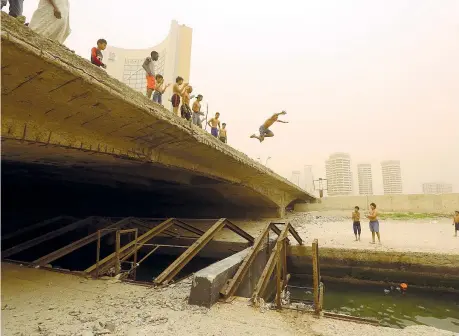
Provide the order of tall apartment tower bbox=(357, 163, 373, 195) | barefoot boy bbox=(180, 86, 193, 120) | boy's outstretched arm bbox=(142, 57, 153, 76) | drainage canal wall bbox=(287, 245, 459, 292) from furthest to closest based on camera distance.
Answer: tall apartment tower bbox=(357, 163, 373, 195) → barefoot boy bbox=(180, 86, 193, 120) → boy's outstretched arm bbox=(142, 57, 153, 76) → drainage canal wall bbox=(287, 245, 459, 292)

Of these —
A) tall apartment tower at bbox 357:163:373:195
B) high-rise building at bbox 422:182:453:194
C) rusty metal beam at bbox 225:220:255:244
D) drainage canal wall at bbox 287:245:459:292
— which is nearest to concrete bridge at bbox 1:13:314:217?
rusty metal beam at bbox 225:220:255:244

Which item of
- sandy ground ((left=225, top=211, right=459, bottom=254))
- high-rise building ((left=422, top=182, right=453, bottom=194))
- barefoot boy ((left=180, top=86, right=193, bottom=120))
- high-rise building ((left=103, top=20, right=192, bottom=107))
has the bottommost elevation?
sandy ground ((left=225, top=211, right=459, bottom=254))

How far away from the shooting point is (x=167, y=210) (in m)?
15.2

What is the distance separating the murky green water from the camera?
19.7 feet

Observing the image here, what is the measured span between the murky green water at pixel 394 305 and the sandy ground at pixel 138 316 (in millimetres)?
3360

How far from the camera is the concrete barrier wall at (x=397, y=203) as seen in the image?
1603 cm

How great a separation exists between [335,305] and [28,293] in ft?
22.2

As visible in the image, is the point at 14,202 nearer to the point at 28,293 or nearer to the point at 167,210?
the point at 167,210

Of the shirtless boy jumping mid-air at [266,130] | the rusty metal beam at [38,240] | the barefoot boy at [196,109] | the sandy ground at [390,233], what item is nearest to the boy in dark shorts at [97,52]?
the barefoot boy at [196,109]

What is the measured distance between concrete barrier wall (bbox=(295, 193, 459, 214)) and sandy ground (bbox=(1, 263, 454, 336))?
1626 centimetres

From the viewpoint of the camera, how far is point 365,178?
3450 inches

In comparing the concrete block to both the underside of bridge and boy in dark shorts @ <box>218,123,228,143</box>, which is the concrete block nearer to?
the underside of bridge

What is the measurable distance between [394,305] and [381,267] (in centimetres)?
134

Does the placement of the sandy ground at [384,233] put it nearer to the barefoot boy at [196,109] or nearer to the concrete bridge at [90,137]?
the concrete bridge at [90,137]
